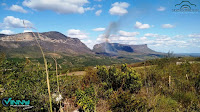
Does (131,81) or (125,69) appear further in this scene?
(125,69)

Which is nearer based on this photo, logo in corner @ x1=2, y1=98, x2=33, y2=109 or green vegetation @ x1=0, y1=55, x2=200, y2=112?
logo in corner @ x1=2, y1=98, x2=33, y2=109

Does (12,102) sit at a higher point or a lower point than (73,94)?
higher

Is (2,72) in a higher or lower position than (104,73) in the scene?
higher

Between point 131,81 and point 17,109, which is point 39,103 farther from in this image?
point 131,81

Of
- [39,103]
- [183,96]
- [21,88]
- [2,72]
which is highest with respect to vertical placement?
[2,72]

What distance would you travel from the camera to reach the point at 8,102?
401 centimetres

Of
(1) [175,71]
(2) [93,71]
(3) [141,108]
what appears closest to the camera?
(3) [141,108]

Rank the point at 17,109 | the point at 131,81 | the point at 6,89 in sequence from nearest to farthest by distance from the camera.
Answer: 1. the point at 17,109
2. the point at 6,89
3. the point at 131,81

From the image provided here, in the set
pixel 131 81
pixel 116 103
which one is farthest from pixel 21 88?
pixel 131 81

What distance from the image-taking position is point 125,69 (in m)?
8.34

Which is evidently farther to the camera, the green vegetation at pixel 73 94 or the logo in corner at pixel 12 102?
the green vegetation at pixel 73 94

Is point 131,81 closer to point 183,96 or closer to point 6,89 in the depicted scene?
point 183,96

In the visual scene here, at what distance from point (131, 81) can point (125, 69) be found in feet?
3.08

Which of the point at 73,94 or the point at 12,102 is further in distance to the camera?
the point at 73,94
